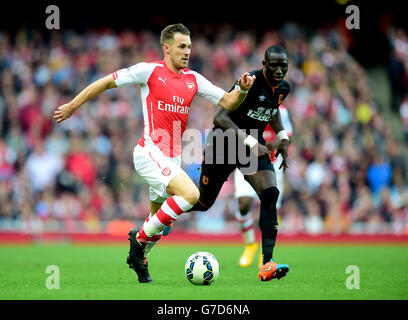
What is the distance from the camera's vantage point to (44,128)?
18094 mm

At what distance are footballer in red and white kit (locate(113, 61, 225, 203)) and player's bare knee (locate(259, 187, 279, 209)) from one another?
1.14 m

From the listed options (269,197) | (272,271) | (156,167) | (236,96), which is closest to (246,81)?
(236,96)

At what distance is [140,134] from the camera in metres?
18.0

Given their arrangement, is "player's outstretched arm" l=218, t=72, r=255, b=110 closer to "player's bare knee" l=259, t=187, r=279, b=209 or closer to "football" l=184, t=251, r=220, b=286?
"player's bare knee" l=259, t=187, r=279, b=209

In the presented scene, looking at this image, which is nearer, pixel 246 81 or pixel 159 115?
pixel 246 81

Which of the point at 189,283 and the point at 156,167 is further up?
the point at 156,167

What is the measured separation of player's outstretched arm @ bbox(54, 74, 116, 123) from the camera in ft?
23.1

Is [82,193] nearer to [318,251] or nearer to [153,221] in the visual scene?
[318,251]

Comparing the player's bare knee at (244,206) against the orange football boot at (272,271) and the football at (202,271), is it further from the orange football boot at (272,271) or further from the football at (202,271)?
the football at (202,271)

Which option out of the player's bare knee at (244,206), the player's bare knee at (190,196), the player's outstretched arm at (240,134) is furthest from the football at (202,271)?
the player's bare knee at (244,206)

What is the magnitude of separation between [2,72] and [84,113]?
282 cm

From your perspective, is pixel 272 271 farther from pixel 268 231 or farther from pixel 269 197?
pixel 269 197

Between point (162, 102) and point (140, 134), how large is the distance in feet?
34.7

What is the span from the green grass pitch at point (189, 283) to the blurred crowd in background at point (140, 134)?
3172 millimetres
